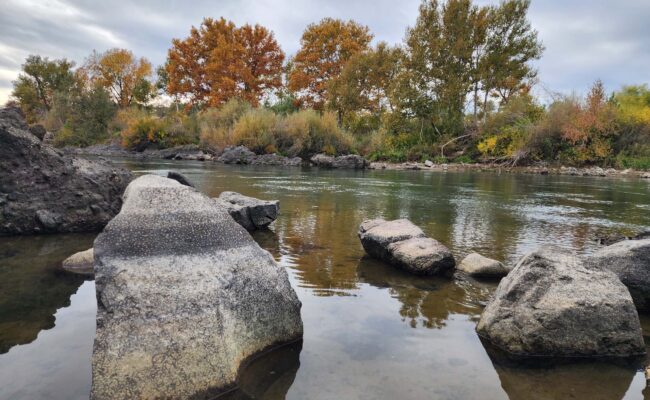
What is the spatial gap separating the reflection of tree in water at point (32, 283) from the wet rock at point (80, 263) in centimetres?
11

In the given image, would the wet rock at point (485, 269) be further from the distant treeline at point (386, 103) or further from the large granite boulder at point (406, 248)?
the distant treeline at point (386, 103)

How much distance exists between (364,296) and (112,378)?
245cm

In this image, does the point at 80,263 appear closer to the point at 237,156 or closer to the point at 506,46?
the point at 237,156

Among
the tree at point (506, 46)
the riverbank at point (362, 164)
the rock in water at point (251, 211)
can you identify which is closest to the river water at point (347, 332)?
the rock in water at point (251, 211)

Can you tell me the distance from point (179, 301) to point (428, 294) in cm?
255

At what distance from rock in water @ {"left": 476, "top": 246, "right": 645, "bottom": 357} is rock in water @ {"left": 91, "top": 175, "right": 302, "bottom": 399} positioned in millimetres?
1606

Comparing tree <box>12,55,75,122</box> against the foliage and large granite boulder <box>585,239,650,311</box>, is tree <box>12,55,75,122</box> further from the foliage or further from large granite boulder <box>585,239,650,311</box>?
large granite boulder <box>585,239,650,311</box>

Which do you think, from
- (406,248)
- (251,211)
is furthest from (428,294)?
(251,211)

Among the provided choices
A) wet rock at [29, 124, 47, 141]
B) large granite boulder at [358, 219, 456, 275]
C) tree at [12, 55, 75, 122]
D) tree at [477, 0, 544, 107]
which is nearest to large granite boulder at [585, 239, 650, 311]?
large granite boulder at [358, 219, 456, 275]

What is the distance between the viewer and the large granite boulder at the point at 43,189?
6199 mm

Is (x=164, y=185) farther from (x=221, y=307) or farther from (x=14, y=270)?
(x=14, y=270)

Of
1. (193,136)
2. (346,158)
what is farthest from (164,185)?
(193,136)

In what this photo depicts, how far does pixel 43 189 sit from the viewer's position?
21.3 feet

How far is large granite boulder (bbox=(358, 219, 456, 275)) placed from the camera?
483 cm
